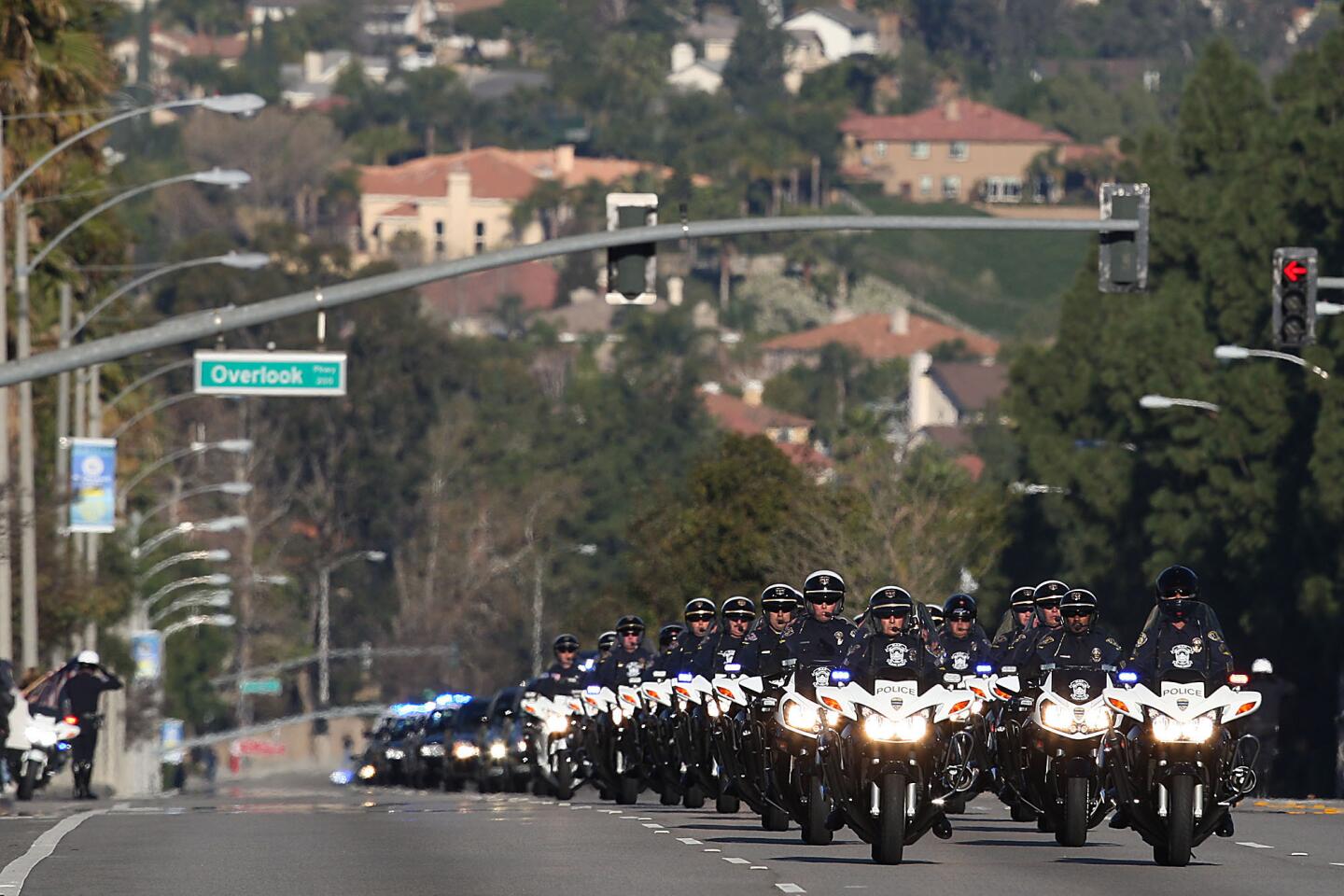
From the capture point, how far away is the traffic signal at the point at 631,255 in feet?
107

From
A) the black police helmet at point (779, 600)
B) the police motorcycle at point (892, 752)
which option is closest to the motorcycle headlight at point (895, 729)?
the police motorcycle at point (892, 752)

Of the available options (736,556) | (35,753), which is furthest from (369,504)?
(35,753)

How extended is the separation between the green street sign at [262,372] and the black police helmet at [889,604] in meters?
14.6

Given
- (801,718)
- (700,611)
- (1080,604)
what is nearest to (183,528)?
(700,611)

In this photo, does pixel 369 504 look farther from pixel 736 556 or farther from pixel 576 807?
pixel 576 807

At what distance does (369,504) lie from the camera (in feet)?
517

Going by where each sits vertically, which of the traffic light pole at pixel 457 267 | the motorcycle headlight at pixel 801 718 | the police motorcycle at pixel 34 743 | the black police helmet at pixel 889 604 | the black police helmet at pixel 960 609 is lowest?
the police motorcycle at pixel 34 743

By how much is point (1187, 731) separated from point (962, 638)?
552 centimetres

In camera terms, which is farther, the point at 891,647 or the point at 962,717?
the point at 962,717

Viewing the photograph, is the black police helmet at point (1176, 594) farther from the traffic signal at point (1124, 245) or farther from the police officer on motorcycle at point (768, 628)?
the traffic signal at point (1124, 245)

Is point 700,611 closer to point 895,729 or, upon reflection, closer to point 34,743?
point 895,729

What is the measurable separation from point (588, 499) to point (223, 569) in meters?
21.0

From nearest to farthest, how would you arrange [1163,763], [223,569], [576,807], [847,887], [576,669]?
[847,887] → [1163,763] → [576,807] → [576,669] → [223,569]

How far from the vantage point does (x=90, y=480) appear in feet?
173
